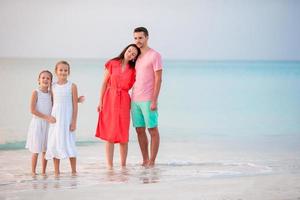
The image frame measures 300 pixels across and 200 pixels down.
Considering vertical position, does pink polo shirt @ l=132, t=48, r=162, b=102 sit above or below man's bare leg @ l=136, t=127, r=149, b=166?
above

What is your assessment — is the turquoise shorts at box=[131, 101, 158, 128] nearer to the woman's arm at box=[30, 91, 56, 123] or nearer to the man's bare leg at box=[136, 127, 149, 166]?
the man's bare leg at box=[136, 127, 149, 166]

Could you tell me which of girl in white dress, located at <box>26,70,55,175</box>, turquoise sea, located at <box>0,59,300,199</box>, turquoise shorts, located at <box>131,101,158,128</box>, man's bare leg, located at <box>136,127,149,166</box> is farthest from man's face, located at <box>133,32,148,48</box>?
turquoise sea, located at <box>0,59,300,199</box>

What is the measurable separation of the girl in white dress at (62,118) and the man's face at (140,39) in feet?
1.72

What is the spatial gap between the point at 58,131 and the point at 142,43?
75 cm

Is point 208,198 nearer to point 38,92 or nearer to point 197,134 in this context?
point 38,92

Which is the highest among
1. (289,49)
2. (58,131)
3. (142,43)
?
(289,49)

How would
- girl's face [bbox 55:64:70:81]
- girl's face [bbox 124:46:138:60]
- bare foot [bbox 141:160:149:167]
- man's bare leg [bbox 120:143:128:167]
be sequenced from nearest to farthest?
girl's face [bbox 55:64:70:81] < girl's face [bbox 124:46:138:60] < man's bare leg [bbox 120:143:128:167] < bare foot [bbox 141:160:149:167]

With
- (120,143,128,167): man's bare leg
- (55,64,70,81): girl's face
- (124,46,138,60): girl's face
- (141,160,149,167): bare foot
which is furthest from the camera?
(141,160,149,167): bare foot

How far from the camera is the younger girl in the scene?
4.54 m

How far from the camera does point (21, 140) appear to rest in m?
6.14

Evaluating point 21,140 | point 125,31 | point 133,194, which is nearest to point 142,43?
point 133,194

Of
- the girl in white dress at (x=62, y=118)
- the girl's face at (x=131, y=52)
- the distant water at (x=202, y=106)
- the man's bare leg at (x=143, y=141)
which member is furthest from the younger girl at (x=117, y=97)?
the distant water at (x=202, y=106)

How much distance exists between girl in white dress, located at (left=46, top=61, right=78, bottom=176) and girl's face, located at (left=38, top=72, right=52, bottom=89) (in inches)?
1.6

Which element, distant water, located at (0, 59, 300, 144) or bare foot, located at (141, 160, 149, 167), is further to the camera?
distant water, located at (0, 59, 300, 144)
